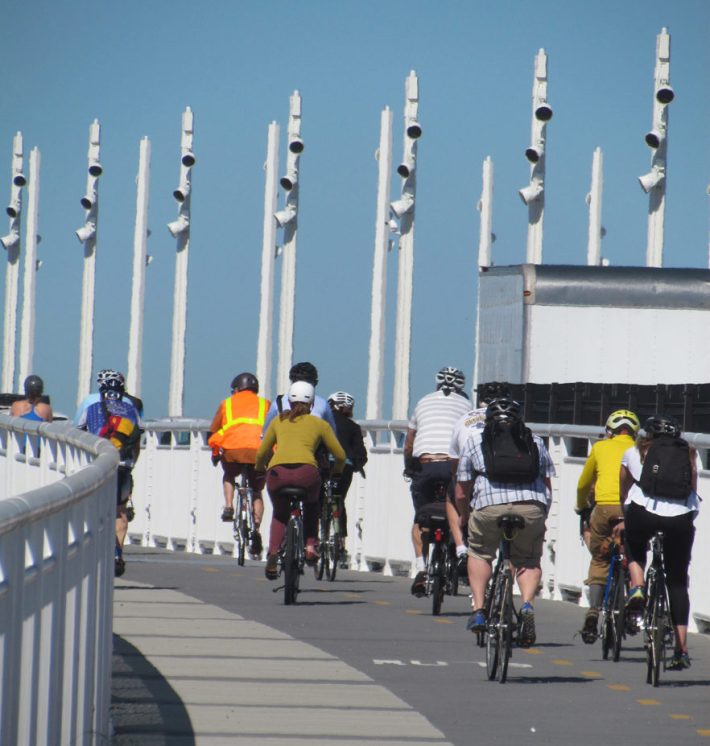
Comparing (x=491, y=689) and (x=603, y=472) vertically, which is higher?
(x=603, y=472)

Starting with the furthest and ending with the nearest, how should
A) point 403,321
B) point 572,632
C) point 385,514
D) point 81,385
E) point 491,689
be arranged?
point 81,385 < point 403,321 < point 385,514 < point 572,632 < point 491,689

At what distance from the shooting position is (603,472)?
15195 mm

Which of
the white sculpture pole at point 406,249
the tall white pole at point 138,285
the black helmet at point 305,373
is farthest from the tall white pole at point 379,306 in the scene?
the black helmet at point 305,373

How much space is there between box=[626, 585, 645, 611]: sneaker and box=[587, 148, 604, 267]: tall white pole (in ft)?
149

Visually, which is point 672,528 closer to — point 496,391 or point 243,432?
point 496,391

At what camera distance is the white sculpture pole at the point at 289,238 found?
5266cm

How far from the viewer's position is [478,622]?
12.9 m

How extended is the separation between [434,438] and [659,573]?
5.08 m

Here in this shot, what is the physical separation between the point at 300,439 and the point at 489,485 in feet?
15.6

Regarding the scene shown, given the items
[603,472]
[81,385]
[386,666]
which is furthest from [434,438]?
[81,385]

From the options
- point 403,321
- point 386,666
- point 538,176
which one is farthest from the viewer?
point 403,321

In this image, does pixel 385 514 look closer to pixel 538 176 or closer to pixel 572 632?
pixel 572 632

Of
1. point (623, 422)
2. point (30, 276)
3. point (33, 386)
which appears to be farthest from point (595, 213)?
point (623, 422)

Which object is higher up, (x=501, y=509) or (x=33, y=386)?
(x=33, y=386)
